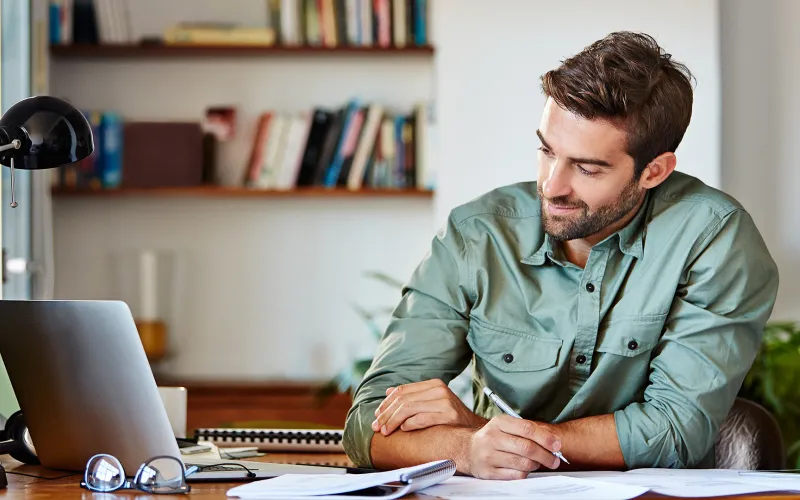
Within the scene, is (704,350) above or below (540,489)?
above

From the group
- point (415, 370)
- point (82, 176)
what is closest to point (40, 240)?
point (82, 176)

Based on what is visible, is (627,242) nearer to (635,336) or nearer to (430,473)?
(635,336)


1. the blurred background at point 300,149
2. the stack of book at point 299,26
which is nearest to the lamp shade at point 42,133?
the blurred background at point 300,149

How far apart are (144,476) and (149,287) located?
8.17 ft

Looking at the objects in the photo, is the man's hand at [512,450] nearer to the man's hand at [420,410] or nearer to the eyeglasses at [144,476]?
the man's hand at [420,410]

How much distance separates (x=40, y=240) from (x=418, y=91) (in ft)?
4.70

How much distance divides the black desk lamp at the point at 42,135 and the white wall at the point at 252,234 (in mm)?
2297

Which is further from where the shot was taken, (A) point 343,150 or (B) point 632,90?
(A) point 343,150

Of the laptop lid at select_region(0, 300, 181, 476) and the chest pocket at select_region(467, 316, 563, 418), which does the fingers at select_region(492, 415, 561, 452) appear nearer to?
the chest pocket at select_region(467, 316, 563, 418)

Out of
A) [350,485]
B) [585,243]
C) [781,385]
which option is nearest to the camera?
[350,485]

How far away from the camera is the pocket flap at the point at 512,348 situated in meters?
1.73

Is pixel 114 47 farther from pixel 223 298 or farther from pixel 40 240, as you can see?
pixel 223 298

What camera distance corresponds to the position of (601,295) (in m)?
1.74

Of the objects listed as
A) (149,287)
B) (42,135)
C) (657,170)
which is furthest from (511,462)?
(149,287)
